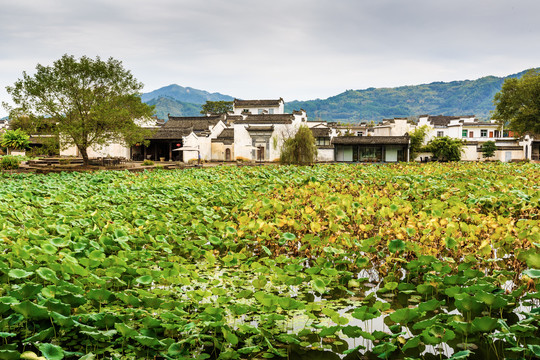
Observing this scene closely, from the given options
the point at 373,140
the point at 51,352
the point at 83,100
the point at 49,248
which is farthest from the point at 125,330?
the point at 373,140

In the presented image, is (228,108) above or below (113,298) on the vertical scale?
above

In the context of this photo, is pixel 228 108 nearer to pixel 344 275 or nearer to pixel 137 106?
pixel 137 106

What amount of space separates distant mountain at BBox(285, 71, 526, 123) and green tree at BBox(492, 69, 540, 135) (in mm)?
124102

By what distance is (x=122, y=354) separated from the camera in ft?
8.01

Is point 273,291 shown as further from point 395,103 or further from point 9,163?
point 395,103

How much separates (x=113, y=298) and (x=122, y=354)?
464 mm

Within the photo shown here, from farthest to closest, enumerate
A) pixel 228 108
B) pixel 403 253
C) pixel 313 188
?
pixel 228 108 < pixel 313 188 < pixel 403 253

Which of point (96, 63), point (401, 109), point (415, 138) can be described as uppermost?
point (401, 109)

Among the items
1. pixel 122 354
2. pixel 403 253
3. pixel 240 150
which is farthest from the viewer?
pixel 240 150

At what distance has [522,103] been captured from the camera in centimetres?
3394

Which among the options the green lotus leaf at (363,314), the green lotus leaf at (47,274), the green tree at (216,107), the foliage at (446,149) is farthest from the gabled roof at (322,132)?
the green lotus leaf at (363,314)

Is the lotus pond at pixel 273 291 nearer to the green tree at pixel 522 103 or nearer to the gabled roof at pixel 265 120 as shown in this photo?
the gabled roof at pixel 265 120

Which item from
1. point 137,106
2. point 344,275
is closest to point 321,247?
point 344,275

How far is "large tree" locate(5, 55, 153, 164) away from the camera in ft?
57.9
